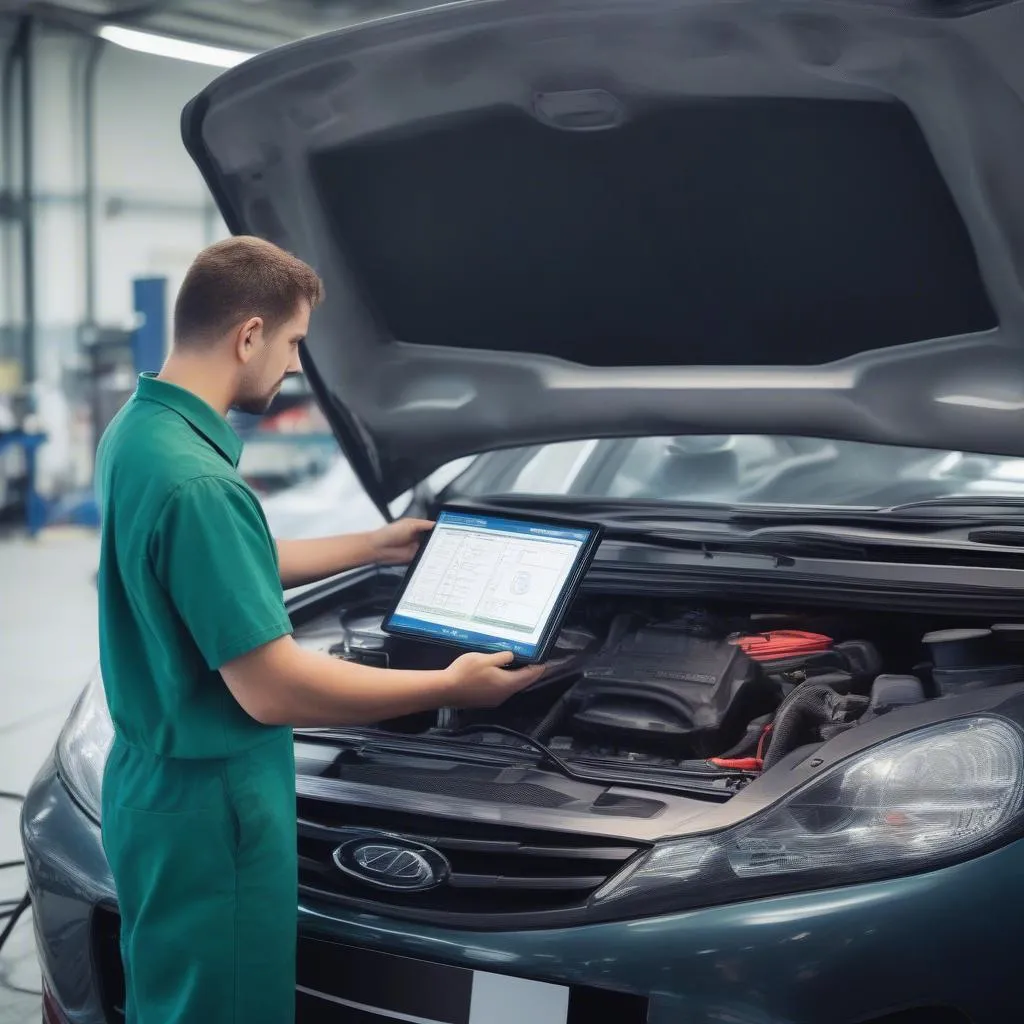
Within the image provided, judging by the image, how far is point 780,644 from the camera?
1.95 m

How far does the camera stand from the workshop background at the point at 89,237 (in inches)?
333

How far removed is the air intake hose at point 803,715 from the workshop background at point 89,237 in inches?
205

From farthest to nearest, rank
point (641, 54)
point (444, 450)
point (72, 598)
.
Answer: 1. point (72, 598)
2. point (444, 450)
3. point (641, 54)

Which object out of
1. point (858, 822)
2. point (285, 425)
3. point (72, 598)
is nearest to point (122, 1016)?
point (858, 822)

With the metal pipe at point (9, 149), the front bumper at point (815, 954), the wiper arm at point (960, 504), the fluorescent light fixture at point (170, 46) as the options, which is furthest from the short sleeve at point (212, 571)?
the metal pipe at point (9, 149)

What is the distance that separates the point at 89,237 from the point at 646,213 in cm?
995

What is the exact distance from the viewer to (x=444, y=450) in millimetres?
2232

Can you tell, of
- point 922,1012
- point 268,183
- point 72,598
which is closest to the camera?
point 922,1012

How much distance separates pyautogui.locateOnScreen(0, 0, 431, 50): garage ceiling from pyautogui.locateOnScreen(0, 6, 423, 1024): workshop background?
19mm

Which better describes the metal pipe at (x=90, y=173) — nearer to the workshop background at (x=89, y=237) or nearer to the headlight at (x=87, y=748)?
the workshop background at (x=89, y=237)

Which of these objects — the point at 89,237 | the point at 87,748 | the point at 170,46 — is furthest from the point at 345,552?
the point at 89,237

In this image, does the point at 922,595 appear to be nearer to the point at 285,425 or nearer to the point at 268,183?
the point at 268,183

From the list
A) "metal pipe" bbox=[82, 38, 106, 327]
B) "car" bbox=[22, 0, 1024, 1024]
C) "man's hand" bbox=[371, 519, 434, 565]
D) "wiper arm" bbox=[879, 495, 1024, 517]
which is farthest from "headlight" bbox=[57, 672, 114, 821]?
"metal pipe" bbox=[82, 38, 106, 327]

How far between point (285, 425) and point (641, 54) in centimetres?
753
